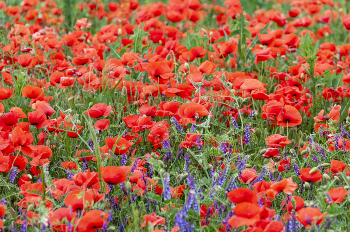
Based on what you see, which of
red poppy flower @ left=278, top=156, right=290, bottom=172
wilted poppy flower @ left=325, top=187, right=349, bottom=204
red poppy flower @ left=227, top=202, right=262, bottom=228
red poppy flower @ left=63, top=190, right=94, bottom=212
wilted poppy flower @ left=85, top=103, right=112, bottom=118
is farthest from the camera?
wilted poppy flower @ left=85, top=103, right=112, bottom=118

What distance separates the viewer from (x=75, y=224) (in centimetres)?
133

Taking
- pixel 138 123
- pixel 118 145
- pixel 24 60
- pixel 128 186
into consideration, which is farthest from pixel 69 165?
pixel 24 60

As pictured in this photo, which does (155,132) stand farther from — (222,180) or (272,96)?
(272,96)

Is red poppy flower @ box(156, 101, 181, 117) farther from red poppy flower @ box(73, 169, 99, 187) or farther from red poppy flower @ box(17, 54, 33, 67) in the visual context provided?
red poppy flower @ box(17, 54, 33, 67)

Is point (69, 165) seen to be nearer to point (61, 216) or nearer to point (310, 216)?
point (61, 216)

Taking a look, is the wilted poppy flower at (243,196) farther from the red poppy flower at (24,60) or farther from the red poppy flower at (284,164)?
the red poppy flower at (24,60)

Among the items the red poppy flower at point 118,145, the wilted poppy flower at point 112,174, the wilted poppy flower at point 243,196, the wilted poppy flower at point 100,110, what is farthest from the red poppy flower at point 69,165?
the wilted poppy flower at point 243,196

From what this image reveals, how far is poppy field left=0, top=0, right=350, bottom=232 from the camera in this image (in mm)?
1479

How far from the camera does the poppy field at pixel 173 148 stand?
1.48m

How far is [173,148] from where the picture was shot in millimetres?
2146

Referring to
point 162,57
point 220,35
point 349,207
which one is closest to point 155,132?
point 349,207

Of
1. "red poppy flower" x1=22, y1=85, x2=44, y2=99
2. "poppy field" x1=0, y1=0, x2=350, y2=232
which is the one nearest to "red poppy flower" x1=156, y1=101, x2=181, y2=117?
"poppy field" x1=0, y1=0, x2=350, y2=232

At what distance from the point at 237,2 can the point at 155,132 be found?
2.45 m

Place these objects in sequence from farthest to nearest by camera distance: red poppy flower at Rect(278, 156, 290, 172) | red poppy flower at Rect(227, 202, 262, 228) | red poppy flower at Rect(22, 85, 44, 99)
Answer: red poppy flower at Rect(22, 85, 44, 99) → red poppy flower at Rect(278, 156, 290, 172) → red poppy flower at Rect(227, 202, 262, 228)
